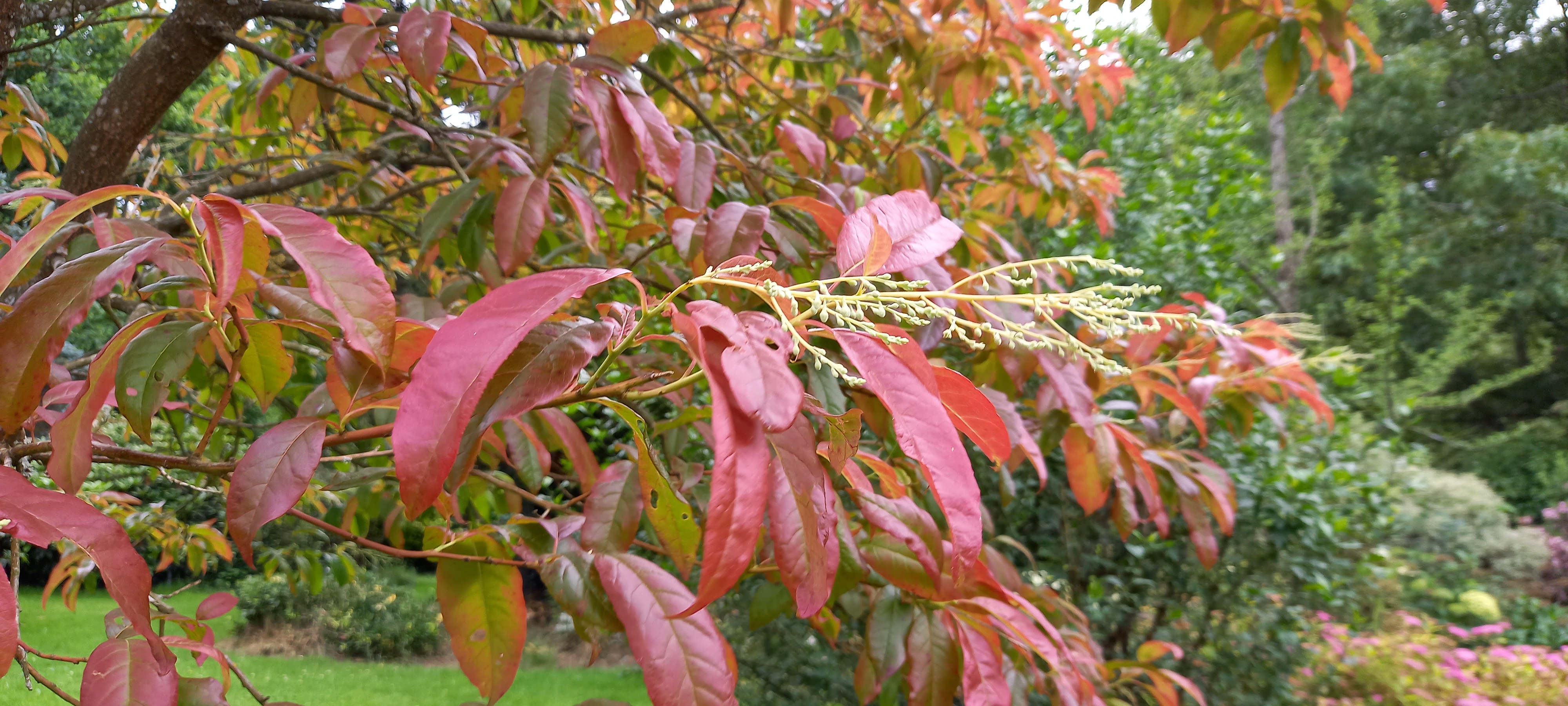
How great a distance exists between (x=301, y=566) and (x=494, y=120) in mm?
1328

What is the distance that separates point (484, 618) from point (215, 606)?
18.4 inches

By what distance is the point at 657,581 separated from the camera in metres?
0.70

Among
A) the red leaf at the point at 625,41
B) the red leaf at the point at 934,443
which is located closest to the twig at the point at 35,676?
the red leaf at the point at 934,443

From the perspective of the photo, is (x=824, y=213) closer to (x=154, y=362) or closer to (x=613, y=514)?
(x=613, y=514)

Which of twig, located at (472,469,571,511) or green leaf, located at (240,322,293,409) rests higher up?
green leaf, located at (240,322,293,409)

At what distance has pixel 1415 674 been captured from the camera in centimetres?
366

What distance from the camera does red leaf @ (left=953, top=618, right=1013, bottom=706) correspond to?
879 millimetres

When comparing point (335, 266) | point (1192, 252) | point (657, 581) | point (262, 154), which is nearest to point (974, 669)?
point (657, 581)

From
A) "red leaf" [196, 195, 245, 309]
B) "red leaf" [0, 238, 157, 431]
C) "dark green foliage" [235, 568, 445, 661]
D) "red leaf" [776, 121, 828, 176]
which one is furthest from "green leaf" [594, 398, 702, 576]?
"dark green foliage" [235, 568, 445, 661]

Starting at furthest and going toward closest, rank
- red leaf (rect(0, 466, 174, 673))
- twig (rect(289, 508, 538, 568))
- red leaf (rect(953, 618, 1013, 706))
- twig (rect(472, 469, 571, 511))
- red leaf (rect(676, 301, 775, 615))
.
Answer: twig (rect(472, 469, 571, 511)) < red leaf (rect(953, 618, 1013, 706)) < twig (rect(289, 508, 538, 568)) < red leaf (rect(0, 466, 174, 673)) < red leaf (rect(676, 301, 775, 615))

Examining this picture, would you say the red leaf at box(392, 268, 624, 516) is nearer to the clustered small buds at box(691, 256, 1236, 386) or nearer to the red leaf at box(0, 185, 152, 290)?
the clustered small buds at box(691, 256, 1236, 386)

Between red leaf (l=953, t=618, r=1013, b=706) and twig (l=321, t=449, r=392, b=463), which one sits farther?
red leaf (l=953, t=618, r=1013, b=706)

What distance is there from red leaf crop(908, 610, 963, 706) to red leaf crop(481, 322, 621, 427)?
59 centimetres

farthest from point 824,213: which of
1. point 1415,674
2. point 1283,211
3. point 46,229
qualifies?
point 1283,211
